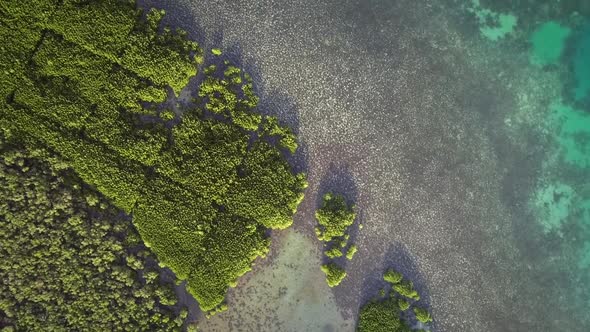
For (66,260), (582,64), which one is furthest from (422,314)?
(66,260)

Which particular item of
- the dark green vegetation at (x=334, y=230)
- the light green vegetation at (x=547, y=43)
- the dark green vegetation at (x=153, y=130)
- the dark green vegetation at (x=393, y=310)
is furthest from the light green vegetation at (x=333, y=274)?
the light green vegetation at (x=547, y=43)

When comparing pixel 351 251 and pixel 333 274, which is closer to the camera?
pixel 333 274

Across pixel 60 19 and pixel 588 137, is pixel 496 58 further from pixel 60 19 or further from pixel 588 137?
pixel 60 19

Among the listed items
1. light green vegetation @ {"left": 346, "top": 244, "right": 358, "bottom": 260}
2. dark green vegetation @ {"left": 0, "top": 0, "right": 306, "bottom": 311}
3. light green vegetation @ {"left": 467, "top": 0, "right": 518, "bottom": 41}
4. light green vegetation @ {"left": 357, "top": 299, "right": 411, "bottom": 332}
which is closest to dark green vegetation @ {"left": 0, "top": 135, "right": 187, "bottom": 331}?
dark green vegetation @ {"left": 0, "top": 0, "right": 306, "bottom": 311}

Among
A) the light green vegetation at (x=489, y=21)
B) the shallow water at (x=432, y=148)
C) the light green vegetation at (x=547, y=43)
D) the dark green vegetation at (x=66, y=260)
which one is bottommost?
the dark green vegetation at (x=66, y=260)

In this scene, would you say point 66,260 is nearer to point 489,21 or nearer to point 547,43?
point 489,21

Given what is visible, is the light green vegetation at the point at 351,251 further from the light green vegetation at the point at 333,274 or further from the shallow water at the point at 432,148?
the light green vegetation at the point at 333,274
